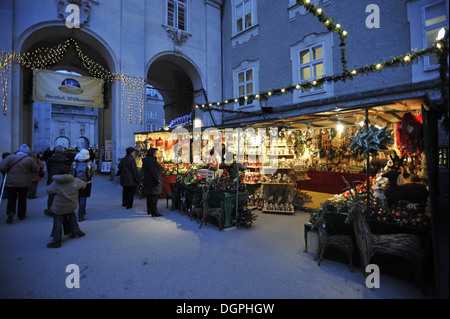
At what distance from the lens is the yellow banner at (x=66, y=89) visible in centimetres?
1053

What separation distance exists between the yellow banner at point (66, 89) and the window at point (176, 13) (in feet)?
18.8

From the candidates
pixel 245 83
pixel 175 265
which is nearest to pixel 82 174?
pixel 175 265

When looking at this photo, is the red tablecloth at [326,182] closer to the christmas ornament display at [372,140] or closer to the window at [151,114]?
the christmas ornament display at [372,140]

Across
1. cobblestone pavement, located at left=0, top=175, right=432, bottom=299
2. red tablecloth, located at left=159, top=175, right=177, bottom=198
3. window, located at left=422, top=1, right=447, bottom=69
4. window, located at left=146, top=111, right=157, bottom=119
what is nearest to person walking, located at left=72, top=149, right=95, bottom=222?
cobblestone pavement, located at left=0, top=175, right=432, bottom=299

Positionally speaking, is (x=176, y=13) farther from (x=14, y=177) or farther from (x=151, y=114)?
(x=151, y=114)

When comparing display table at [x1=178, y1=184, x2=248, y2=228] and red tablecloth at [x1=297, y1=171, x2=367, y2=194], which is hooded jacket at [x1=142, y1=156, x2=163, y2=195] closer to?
display table at [x1=178, y1=184, x2=248, y2=228]

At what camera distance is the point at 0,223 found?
586 centimetres

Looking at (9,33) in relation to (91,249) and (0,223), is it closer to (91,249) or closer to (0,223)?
(0,223)

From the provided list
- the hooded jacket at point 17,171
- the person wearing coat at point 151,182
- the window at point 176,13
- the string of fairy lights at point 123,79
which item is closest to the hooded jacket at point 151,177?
the person wearing coat at point 151,182

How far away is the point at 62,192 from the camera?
457 centimetres

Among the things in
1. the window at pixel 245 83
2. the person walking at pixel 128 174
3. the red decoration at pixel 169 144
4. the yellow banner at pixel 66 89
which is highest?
the window at pixel 245 83

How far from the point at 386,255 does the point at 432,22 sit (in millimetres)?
8160
